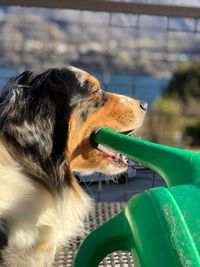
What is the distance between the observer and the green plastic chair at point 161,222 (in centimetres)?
89

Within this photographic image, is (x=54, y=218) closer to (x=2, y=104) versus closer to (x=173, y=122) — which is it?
(x=2, y=104)

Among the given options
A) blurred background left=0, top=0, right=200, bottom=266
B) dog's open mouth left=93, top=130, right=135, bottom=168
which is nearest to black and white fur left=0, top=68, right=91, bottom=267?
dog's open mouth left=93, top=130, right=135, bottom=168

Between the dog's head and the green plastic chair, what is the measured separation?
1.89 feet

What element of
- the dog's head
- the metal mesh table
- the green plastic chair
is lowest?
the metal mesh table

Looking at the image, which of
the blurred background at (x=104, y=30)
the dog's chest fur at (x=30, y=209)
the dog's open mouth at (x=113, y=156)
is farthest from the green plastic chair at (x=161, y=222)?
the blurred background at (x=104, y=30)

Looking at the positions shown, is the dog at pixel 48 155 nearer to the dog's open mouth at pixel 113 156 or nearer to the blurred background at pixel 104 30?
the dog's open mouth at pixel 113 156

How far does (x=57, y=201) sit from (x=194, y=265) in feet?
3.08

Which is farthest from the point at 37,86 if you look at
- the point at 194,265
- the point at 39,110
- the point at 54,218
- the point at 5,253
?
the point at 194,265

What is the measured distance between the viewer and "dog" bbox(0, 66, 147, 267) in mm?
1549

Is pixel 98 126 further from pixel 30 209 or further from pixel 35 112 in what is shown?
pixel 30 209

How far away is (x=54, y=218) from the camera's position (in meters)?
1.71

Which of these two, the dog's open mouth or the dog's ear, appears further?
the dog's open mouth

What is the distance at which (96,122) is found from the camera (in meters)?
1.99

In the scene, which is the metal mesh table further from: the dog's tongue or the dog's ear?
the dog's ear
